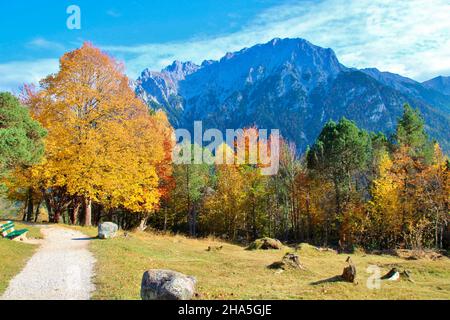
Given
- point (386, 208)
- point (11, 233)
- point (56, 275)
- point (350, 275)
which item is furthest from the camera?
point (386, 208)

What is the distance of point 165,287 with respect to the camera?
44.2 ft

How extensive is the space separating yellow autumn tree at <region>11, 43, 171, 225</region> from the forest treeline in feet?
0.31

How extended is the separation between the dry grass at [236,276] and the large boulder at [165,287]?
1230mm

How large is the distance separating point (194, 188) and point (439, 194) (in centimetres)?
3040

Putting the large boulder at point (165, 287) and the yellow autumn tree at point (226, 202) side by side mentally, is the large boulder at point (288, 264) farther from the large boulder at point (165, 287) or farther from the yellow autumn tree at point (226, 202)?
the yellow autumn tree at point (226, 202)

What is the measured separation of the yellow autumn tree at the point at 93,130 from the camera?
111 feet

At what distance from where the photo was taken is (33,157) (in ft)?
87.0

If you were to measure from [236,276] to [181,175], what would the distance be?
32629 millimetres

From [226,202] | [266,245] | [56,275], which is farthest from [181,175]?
[56,275]

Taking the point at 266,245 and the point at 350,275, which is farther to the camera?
the point at 266,245

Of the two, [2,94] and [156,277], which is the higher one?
[2,94]

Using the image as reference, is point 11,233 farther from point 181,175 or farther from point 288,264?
point 181,175
